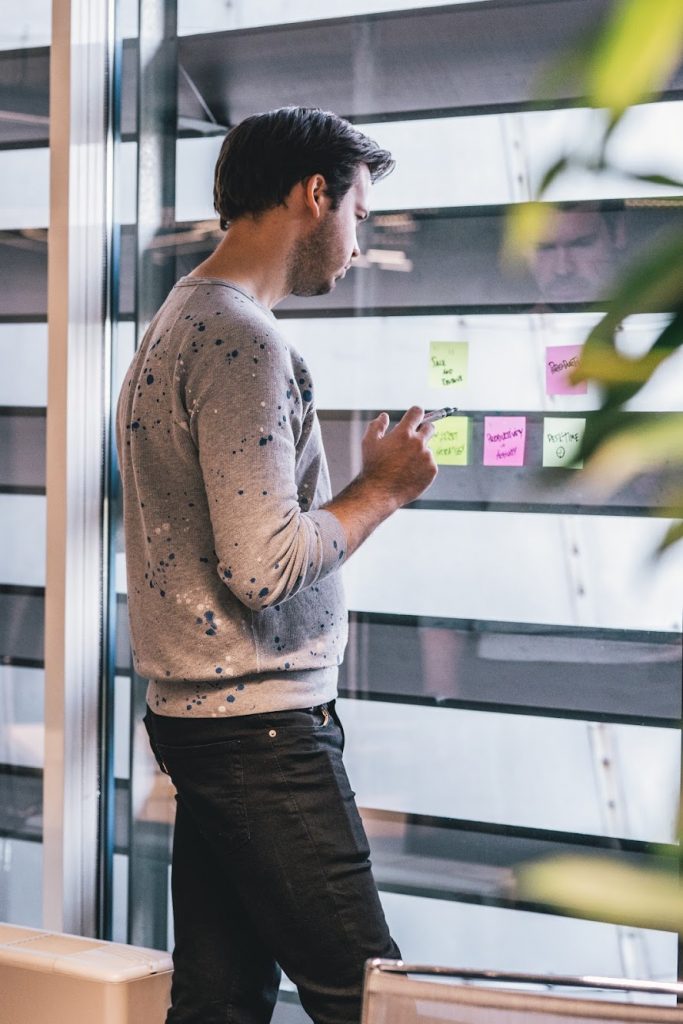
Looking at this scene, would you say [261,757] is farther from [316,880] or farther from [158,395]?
[158,395]

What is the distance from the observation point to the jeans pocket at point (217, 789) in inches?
57.8

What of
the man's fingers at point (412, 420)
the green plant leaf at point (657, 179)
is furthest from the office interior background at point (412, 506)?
the green plant leaf at point (657, 179)

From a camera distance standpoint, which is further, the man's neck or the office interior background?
the office interior background

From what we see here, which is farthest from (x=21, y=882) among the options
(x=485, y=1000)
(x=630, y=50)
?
(x=630, y=50)

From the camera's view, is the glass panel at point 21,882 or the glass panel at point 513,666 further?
the glass panel at point 21,882

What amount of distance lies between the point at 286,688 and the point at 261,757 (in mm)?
95

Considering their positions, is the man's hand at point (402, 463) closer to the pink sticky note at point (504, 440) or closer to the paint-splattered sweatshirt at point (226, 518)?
the paint-splattered sweatshirt at point (226, 518)

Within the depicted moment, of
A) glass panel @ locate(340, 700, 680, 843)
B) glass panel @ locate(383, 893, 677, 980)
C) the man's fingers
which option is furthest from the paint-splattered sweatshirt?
glass panel @ locate(383, 893, 677, 980)

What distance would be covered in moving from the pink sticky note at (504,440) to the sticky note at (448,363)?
99mm

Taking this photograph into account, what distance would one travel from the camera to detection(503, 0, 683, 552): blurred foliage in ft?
0.90

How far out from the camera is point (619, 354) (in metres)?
0.31

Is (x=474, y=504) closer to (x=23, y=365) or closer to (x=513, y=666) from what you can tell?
(x=513, y=666)

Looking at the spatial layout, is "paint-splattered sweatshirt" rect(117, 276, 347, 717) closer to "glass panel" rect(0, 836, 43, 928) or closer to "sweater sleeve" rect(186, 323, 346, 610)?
"sweater sleeve" rect(186, 323, 346, 610)

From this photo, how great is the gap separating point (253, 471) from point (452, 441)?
79 cm
